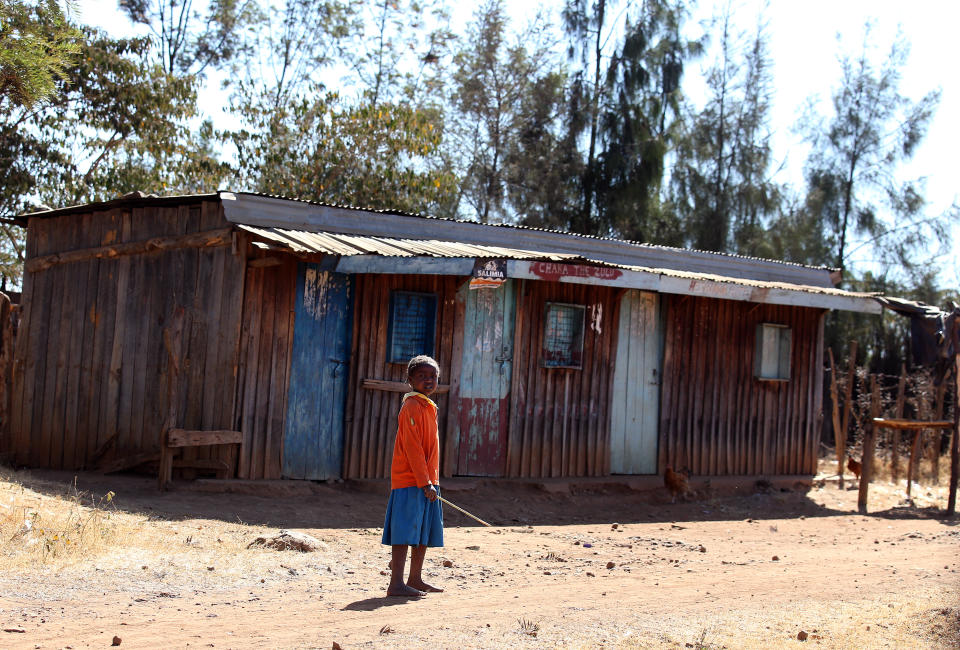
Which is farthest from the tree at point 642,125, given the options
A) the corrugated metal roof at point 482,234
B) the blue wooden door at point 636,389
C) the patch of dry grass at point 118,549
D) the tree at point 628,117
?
the patch of dry grass at point 118,549

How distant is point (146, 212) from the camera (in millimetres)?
10289

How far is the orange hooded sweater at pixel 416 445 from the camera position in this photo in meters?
5.75

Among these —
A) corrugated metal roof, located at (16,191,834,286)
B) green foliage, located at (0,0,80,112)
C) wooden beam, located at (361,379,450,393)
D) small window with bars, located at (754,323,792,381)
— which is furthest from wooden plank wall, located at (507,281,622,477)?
green foliage, located at (0,0,80,112)

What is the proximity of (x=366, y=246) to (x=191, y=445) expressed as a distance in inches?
101

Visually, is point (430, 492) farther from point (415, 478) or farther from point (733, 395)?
point (733, 395)

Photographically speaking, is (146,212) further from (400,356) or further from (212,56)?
(212,56)

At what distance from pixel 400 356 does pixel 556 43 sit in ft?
55.8

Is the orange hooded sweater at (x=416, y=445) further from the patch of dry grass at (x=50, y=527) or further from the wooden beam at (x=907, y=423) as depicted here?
the wooden beam at (x=907, y=423)

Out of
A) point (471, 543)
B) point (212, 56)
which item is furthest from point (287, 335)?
point (212, 56)

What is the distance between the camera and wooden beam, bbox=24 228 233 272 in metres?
9.51

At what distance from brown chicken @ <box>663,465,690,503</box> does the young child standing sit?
6.54 m

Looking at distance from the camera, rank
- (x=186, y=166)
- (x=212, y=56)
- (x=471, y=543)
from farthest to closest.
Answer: (x=212, y=56) < (x=186, y=166) < (x=471, y=543)

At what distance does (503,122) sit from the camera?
24.7 meters

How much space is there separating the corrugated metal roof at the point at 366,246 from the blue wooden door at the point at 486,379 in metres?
0.64
